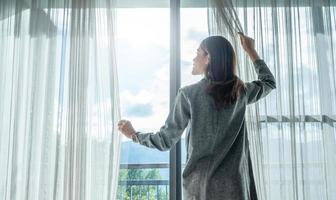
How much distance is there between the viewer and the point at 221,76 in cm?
139

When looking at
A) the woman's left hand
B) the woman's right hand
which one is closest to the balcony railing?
the woman's left hand

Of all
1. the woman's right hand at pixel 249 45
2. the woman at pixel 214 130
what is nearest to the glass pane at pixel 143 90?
the woman at pixel 214 130

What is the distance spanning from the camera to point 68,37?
5.94 feet

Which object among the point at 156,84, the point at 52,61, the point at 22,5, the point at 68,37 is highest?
the point at 22,5

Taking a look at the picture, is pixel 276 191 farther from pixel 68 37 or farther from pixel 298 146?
pixel 68 37

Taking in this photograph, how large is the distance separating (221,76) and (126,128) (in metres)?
0.54

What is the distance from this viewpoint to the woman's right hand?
1614 mm

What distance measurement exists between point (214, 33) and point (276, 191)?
0.90 meters

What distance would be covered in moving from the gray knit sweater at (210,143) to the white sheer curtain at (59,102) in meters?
0.39

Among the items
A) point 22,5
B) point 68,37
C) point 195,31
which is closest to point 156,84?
point 195,31

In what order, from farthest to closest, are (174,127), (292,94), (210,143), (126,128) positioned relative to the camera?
(292,94)
(126,128)
(174,127)
(210,143)

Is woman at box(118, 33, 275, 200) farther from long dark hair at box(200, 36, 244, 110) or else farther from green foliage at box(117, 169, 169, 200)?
green foliage at box(117, 169, 169, 200)

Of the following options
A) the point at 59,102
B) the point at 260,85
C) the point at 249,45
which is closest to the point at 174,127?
the point at 260,85

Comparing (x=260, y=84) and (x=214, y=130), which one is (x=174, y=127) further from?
(x=260, y=84)
